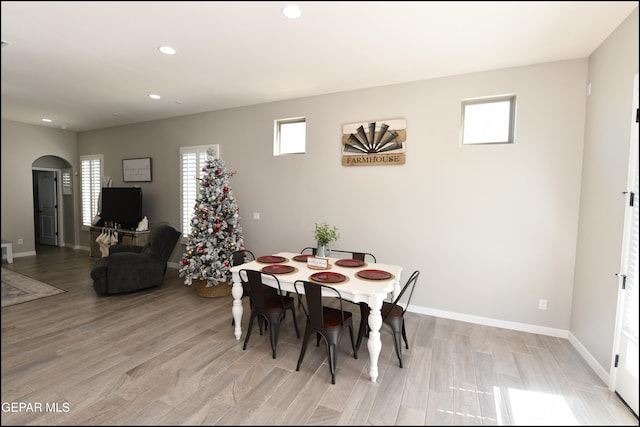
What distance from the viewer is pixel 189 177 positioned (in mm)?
5438

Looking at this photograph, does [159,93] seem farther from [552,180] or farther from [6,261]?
[552,180]

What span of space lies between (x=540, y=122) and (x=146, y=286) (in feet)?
18.5

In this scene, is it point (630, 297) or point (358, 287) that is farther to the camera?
point (358, 287)

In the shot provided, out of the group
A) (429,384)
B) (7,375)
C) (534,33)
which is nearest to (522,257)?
(429,384)

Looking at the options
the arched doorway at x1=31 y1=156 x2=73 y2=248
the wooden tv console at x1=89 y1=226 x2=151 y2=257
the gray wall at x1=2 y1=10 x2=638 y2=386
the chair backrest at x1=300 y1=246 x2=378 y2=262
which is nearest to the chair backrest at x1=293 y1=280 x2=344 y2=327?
the chair backrest at x1=300 y1=246 x2=378 y2=262

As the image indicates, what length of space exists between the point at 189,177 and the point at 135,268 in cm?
189

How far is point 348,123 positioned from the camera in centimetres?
407

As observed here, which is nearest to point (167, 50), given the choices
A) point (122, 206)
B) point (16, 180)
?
point (16, 180)

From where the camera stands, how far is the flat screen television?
579cm

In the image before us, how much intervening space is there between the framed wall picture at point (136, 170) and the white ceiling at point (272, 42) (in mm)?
1970

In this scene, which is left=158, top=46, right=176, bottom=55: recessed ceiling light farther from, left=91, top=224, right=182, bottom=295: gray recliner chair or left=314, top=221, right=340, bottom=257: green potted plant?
left=91, top=224, right=182, bottom=295: gray recliner chair

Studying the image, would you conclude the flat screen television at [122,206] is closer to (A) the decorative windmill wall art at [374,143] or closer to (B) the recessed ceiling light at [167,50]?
(B) the recessed ceiling light at [167,50]

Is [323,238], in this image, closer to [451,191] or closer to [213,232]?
[451,191]

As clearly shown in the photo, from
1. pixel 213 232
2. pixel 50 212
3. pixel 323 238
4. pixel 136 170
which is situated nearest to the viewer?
pixel 323 238
